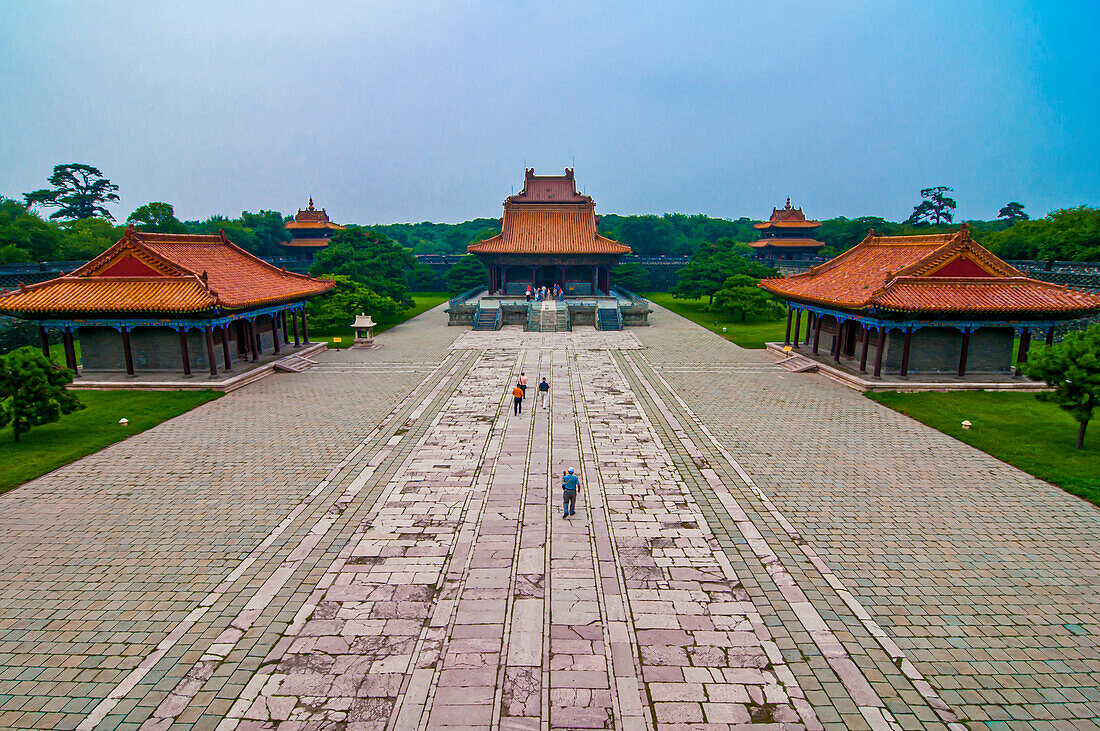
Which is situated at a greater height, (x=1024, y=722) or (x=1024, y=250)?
(x=1024, y=250)

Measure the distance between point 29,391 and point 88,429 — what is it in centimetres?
207

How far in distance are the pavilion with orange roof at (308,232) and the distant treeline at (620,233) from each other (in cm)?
271

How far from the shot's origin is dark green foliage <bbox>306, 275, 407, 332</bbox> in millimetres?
36906

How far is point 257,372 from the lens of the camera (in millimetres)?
25203

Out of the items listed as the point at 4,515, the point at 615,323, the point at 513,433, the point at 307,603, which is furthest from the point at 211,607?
the point at 615,323

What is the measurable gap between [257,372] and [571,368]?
13.4 m

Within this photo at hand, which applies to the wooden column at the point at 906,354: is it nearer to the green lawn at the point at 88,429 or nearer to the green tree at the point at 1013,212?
the green lawn at the point at 88,429

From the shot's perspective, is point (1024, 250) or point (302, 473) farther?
point (1024, 250)

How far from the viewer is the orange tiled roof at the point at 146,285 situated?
22594 millimetres

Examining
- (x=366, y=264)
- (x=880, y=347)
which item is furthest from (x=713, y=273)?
(x=366, y=264)

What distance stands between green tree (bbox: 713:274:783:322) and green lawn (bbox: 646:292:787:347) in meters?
0.91

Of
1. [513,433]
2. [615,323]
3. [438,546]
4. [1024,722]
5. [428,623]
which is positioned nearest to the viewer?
[1024,722]

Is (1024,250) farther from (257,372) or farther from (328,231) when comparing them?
(328,231)

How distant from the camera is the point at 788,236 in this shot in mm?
68188
